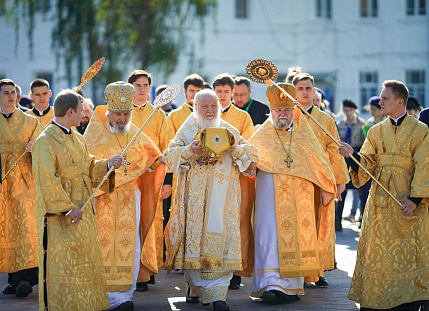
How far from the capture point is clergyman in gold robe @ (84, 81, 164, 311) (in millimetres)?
9703

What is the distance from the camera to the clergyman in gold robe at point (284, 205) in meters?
10.1

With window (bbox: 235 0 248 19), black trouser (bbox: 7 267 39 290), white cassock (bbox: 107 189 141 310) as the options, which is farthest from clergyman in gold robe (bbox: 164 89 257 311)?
window (bbox: 235 0 248 19)

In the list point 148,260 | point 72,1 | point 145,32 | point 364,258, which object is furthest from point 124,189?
point 145,32

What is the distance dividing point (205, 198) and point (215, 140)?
63 centimetres

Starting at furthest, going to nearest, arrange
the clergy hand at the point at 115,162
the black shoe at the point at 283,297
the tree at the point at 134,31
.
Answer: the tree at the point at 134,31 < the black shoe at the point at 283,297 < the clergy hand at the point at 115,162

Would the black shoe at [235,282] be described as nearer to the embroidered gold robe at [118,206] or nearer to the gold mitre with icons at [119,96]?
the embroidered gold robe at [118,206]

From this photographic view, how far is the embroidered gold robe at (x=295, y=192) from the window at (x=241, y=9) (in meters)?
28.6

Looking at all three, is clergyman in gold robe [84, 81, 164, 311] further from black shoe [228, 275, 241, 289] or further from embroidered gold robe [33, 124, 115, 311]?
black shoe [228, 275, 241, 289]

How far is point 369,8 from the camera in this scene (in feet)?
122

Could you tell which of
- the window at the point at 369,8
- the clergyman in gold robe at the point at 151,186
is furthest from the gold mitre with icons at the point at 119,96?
the window at the point at 369,8

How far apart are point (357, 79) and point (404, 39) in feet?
7.06

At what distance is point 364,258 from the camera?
9.08m

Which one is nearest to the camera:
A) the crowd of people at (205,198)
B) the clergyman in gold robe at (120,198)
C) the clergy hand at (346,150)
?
the crowd of people at (205,198)

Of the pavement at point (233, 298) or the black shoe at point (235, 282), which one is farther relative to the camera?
the black shoe at point (235, 282)
